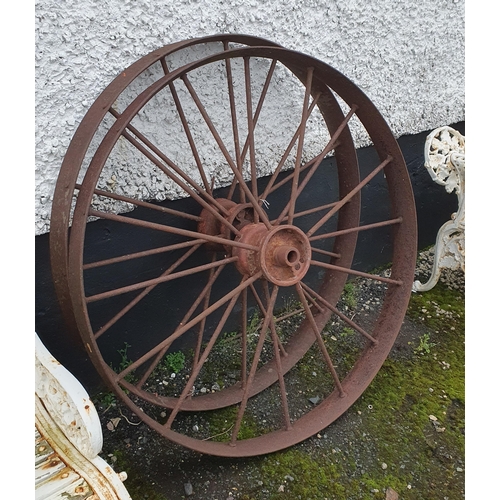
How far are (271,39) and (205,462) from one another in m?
1.95

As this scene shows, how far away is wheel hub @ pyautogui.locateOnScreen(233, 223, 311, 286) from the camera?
192 centimetres

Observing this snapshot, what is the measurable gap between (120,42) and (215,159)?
27.3 inches

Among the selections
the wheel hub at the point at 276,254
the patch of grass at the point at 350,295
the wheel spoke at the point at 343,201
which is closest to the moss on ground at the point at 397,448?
the patch of grass at the point at 350,295

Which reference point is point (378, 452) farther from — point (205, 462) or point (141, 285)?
point (141, 285)

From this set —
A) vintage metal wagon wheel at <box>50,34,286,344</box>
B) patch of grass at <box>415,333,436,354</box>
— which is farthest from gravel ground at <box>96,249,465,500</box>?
vintage metal wagon wheel at <box>50,34,286,344</box>

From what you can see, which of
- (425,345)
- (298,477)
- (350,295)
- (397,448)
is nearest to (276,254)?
(298,477)

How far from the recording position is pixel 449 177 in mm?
3113

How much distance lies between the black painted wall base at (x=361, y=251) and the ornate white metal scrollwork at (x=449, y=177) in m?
0.29

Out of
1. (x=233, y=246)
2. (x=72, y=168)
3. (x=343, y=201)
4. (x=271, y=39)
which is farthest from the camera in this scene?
(x=271, y=39)

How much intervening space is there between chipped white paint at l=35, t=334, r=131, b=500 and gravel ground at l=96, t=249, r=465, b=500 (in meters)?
0.56

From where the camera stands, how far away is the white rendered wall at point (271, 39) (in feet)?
5.99

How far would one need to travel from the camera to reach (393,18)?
9.43 ft

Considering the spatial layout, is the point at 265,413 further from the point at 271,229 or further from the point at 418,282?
the point at 418,282

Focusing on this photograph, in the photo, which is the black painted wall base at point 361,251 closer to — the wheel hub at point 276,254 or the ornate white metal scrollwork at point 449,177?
the ornate white metal scrollwork at point 449,177
